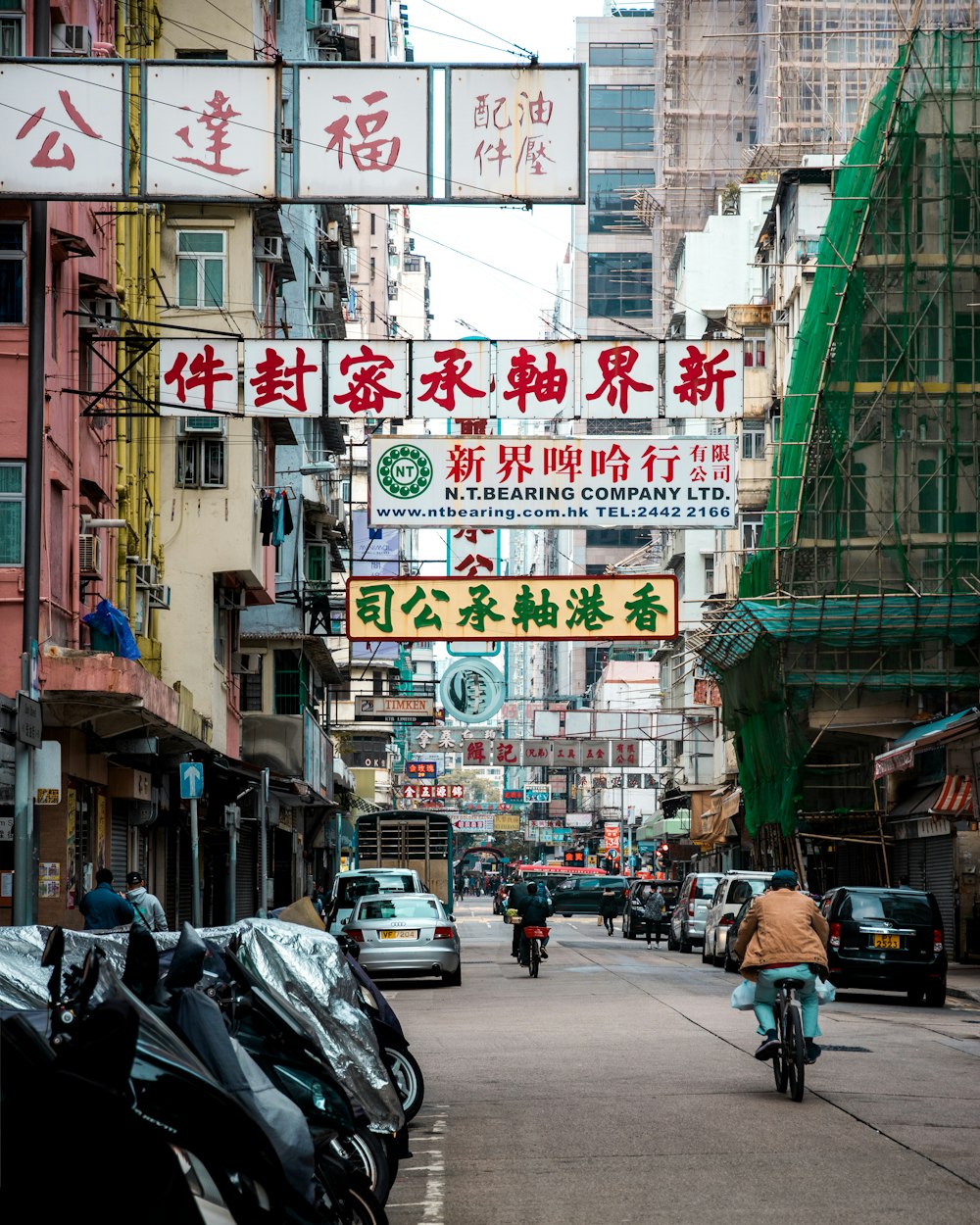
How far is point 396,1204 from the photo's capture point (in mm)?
9008

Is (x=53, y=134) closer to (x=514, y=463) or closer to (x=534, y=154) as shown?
(x=534, y=154)

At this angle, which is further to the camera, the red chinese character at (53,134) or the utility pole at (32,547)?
the utility pole at (32,547)

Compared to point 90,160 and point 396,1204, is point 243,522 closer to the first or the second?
point 90,160

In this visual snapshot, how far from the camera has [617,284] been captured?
13650 cm

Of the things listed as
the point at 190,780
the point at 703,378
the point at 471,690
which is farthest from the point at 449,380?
the point at 471,690

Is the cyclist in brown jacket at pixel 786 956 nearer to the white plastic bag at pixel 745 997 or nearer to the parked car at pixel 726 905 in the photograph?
the white plastic bag at pixel 745 997

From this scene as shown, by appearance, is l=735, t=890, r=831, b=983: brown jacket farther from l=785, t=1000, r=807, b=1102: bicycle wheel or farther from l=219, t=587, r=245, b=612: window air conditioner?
l=219, t=587, r=245, b=612: window air conditioner

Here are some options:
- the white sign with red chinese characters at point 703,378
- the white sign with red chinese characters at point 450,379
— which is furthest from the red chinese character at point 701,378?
the white sign with red chinese characters at point 450,379

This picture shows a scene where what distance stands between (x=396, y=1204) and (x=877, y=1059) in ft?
26.1

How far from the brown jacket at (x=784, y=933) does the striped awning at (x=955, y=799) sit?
19597 millimetres

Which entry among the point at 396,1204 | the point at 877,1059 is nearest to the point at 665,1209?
the point at 396,1204

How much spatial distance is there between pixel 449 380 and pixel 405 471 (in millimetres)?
2151

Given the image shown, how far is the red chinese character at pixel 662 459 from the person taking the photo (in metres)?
22.9

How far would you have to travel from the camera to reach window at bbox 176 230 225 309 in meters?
34.9
